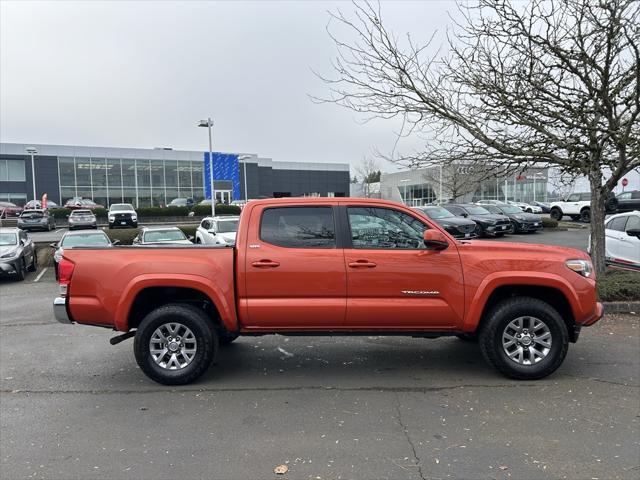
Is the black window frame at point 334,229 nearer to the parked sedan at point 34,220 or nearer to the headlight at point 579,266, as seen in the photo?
the headlight at point 579,266

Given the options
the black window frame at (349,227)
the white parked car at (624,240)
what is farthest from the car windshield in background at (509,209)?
the black window frame at (349,227)

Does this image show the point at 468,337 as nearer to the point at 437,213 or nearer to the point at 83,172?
the point at 437,213

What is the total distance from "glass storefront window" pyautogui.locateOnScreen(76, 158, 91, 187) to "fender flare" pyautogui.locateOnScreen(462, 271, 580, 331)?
58474 millimetres

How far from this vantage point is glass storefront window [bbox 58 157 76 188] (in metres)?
55.7

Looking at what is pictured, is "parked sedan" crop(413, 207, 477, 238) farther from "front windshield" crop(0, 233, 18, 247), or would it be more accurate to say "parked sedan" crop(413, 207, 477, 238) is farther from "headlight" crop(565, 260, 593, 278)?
"headlight" crop(565, 260, 593, 278)

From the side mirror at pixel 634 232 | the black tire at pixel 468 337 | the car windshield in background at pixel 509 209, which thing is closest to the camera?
the black tire at pixel 468 337

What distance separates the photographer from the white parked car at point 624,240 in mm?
10898

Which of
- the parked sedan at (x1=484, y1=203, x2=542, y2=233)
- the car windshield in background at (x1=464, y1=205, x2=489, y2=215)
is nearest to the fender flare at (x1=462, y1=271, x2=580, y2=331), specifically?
the car windshield in background at (x1=464, y1=205, x2=489, y2=215)

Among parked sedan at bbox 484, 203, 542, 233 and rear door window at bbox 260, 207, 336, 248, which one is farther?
parked sedan at bbox 484, 203, 542, 233

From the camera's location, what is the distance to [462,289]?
5000 mm

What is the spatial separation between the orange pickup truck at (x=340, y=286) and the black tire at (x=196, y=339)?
0.01m

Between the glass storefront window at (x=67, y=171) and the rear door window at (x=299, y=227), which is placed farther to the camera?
the glass storefront window at (x=67, y=171)

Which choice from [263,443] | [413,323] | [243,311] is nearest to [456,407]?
[413,323]

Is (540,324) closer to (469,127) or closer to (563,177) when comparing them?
(469,127)
